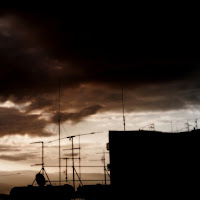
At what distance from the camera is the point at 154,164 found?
37.2 m

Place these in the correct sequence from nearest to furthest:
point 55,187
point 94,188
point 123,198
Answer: point 123,198, point 55,187, point 94,188

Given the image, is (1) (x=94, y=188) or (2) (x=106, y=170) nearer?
(2) (x=106, y=170)

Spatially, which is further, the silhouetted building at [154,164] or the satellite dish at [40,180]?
the satellite dish at [40,180]

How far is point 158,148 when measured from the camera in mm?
37844

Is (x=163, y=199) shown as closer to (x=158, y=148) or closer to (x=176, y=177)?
(x=176, y=177)

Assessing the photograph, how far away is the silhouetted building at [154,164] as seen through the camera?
35750 millimetres

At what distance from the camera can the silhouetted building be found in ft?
117

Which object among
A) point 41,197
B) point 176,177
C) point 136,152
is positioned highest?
point 136,152

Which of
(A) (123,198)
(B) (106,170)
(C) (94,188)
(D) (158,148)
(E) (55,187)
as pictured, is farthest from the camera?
(C) (94,188)

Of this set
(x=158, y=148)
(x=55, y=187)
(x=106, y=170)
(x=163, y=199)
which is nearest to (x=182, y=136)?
(x=158, y=148)

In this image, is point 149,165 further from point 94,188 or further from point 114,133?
point 94,188

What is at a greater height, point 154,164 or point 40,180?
point 154,164

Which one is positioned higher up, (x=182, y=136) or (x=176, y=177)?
(x=182, y=136)

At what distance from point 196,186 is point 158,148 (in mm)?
6625
